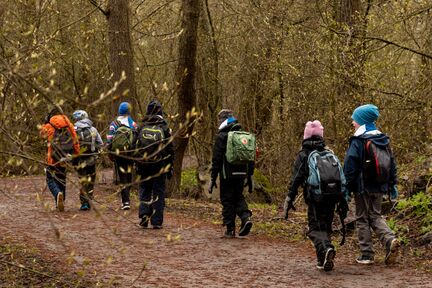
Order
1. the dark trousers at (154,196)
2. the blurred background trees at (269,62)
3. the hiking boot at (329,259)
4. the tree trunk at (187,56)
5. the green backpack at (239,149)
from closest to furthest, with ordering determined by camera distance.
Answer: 1. the hiking boot at (329,259)
2. the green backpack at (239,149)
3. the dark trousers at (154,196)
4. the blurred background trees at (269,62)
5. the tree trunk at (187,56)

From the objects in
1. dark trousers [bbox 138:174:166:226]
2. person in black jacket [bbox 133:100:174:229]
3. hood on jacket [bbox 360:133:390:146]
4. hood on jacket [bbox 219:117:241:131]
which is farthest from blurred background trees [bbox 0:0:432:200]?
hood on jacket [bbox 360:133:390:146]

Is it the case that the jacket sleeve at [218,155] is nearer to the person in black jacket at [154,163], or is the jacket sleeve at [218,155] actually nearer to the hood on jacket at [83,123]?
the person in black jacket at [154,163]

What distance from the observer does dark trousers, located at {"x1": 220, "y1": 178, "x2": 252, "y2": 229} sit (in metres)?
10.6

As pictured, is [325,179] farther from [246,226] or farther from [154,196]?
[154,196]

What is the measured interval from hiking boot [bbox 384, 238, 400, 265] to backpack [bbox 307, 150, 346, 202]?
916 millimetres

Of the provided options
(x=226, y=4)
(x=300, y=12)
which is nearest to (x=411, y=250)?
(x=300, y=12)

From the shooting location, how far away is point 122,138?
39.3ft

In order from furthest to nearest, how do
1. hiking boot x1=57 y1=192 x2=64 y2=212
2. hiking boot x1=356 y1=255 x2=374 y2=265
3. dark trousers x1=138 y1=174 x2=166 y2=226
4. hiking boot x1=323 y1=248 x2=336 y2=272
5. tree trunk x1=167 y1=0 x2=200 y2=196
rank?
1. tree trunk x1=167 y1=0 x2=200 y2=196
2. hiking boot x1=57 y1=192 x2=64 y2=212
3. dark trousers x1=138 y1=174 x2=166 y2=226
4. hiking boot x1=356 y1=255 x2=374 y2=265
5. hiking boot x1=323 y1=248 x2=336 y2=272

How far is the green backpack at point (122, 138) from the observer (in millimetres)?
11938

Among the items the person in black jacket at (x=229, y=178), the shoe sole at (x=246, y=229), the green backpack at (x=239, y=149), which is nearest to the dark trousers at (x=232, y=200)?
the person in black jacket at (x=229, y=178)

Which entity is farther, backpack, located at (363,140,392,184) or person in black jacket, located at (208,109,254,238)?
person in black jacket, located at (208,109,254,238)

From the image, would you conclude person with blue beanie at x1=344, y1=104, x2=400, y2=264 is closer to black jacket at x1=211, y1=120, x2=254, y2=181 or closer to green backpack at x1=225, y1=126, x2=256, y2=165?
green backpack at x1=225, y1=126, x2=256, y2=165

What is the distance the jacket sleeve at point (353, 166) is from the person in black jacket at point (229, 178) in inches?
86.6

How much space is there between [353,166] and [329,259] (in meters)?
1.23
